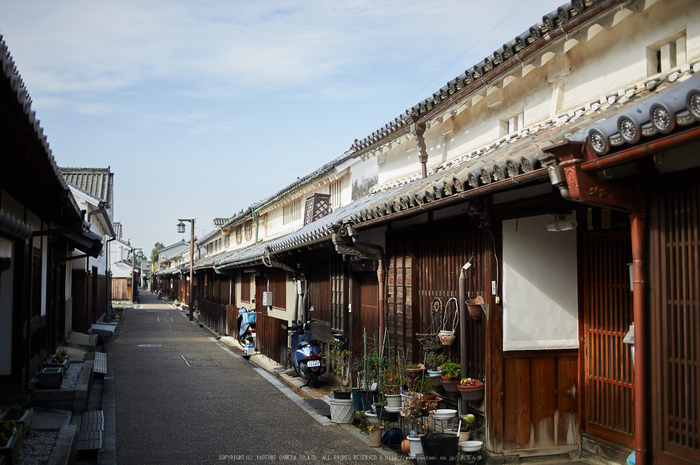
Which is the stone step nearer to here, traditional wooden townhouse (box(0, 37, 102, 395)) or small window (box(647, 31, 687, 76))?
traditional wooden townhouse (box(0, 37, 102, 395))

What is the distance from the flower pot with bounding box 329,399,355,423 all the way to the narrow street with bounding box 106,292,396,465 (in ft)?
0.66

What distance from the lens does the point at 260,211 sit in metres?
30.5

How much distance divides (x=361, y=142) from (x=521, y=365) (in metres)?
9.98

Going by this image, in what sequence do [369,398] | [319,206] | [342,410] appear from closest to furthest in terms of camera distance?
[369,398]
[342,410]
[319,206]

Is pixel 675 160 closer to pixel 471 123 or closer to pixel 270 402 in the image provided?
pixel 471 123

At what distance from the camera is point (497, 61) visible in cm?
922

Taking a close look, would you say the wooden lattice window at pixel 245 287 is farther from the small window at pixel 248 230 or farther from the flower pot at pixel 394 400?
the flower pot at pixel 394 400

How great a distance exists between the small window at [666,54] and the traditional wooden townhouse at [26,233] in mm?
6414

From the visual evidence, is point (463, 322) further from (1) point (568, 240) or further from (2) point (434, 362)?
(1) point (568, 240)

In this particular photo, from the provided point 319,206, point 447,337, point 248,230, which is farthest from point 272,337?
point 248,230

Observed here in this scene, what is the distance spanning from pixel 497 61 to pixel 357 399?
5916 mm

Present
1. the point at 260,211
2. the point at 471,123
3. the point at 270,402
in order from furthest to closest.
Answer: the point at 260,211
the point at 270,402
the point at 471,123

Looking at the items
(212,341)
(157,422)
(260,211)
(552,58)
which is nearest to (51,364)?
(157,422)

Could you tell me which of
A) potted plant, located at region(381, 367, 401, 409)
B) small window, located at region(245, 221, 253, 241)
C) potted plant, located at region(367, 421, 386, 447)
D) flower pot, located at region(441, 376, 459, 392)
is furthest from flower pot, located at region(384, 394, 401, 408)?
small window, located at region(245, 221, 253, 241)
